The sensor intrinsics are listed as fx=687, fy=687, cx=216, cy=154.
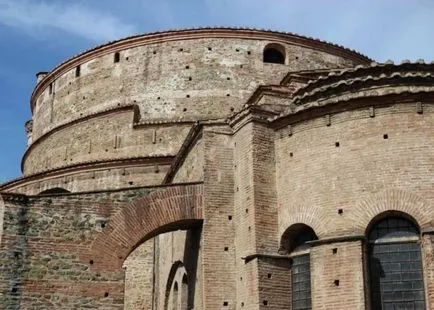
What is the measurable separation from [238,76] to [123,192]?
8665 millimetres

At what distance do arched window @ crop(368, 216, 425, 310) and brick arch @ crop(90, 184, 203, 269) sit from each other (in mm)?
3619

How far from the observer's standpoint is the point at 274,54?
2208 cm

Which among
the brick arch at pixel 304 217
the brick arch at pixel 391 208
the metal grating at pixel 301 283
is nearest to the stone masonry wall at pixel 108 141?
the brick arch at pixel 304 217

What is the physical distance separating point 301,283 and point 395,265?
1.73m

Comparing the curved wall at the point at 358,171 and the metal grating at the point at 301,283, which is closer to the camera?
the curved wall at the point at 358,171

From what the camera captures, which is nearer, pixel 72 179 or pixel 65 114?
pixel 72 179

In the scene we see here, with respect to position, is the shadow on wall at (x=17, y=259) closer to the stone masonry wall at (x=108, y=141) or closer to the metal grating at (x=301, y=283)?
the metal grating at (x=301, y=283)

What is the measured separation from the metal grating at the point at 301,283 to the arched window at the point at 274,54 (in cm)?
1063

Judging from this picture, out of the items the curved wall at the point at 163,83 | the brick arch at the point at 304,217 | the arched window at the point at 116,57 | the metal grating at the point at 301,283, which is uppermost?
the arched window at the point at 116,57

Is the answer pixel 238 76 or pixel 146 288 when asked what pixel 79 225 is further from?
pixel 238 76

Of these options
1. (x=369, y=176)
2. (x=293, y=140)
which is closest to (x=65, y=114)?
(x=293, y=140)

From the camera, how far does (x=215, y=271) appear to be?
1305cm

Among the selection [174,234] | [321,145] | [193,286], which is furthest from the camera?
[174,234]

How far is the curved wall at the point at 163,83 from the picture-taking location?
2083cm
